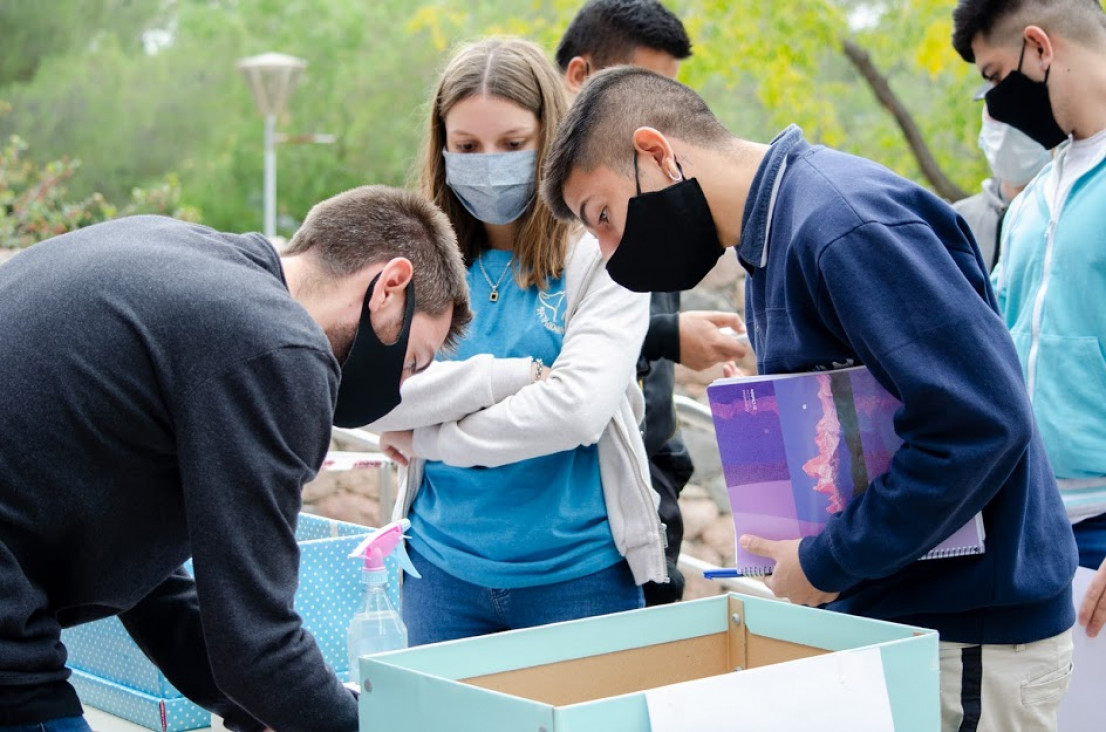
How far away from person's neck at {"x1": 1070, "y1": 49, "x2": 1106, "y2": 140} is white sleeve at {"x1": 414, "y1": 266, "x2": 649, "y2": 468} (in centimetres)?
118

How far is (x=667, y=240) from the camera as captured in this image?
2283mm

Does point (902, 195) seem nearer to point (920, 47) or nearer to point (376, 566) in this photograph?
point (376, 566)

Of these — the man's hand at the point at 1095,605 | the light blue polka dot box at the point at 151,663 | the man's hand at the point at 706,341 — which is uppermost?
the man's hand at the point at 706,341

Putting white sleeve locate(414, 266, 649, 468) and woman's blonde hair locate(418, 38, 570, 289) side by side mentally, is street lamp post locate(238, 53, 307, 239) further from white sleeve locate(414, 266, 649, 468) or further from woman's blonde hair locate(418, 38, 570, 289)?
white sleeve locate(414, 266, 649, 468)

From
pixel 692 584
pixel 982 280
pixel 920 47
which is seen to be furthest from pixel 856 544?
pixel 920 47

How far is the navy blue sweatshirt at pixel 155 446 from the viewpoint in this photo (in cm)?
164

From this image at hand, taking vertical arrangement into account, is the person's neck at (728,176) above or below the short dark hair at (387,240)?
above

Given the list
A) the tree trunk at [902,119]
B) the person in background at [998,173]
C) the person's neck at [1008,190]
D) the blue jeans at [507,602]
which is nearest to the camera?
the blue jeans at [507,602]

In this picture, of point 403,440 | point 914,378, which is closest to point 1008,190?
point 403,440

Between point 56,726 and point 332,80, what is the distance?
89.2 feet

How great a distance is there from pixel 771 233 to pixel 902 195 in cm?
22

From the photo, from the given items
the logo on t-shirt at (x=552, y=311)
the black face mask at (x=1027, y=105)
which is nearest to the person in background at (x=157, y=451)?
the logo on t-shirt at (x=552, y=311)

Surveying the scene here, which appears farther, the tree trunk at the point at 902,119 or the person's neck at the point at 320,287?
the tree trunk at the point at 902,119

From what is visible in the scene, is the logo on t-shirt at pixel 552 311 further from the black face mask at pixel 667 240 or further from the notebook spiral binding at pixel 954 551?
the notebook spiral binding at pixel 954 551
